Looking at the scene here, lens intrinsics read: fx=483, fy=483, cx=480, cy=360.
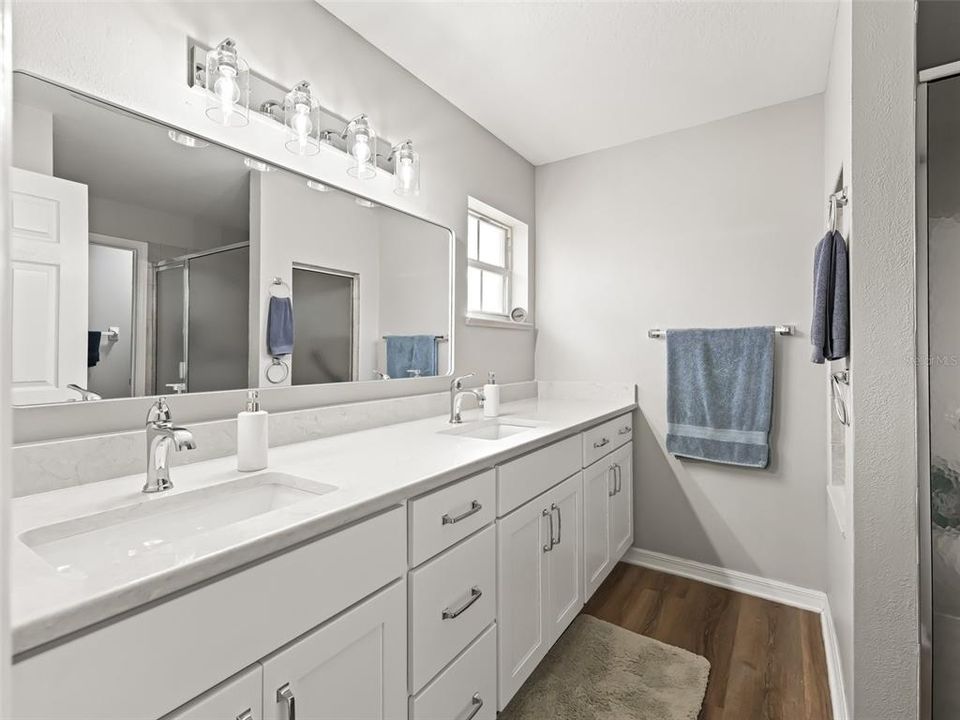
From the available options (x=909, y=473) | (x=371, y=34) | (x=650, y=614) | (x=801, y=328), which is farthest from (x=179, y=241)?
(x=801, y=328)

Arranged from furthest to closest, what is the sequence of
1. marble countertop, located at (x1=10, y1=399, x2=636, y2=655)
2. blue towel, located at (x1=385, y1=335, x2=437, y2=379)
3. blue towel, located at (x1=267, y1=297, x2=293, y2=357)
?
1. blue towel, located at (x1=385, y1=335, x2=437, y2=379)
2. blue towel, located at (x1=267, y1=297, x2=293, y2=357)
3. marble countertop, located at (x1=10, y1=399, x2=636, y2=655)

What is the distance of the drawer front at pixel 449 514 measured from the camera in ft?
3.59

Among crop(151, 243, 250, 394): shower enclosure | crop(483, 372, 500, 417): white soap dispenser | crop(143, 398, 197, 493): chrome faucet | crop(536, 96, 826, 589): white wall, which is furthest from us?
crop(536, 96, 826, 589): white wall

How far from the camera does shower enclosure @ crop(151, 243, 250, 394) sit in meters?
1.23

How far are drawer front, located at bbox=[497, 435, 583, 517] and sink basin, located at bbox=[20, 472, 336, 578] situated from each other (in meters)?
0.57

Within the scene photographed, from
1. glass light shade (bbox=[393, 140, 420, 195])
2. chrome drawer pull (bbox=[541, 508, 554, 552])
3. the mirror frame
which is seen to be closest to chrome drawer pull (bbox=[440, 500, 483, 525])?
chrome drawer pull (bbox=[541, 508, 554, 552])

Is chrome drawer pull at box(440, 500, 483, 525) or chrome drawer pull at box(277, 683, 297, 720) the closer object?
chrome drawer pull at box(277, 683, 297, 720)

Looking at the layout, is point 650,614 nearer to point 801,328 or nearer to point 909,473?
point 909,473

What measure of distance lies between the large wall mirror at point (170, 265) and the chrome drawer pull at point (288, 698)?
2.59 ft

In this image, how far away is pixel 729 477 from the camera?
2.43m

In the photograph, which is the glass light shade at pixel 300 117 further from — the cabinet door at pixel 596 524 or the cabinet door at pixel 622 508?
the cabinet door at pixel 622 508

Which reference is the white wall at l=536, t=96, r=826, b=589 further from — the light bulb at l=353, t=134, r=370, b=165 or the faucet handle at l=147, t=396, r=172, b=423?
the faucet handle at l=147, t=396, r=172, b=423

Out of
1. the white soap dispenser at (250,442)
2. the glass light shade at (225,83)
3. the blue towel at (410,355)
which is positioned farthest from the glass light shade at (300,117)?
the white soap dispenser at (250,442)

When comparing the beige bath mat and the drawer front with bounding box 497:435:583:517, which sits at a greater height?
the drawer front with bounding box 497:435:583:517
